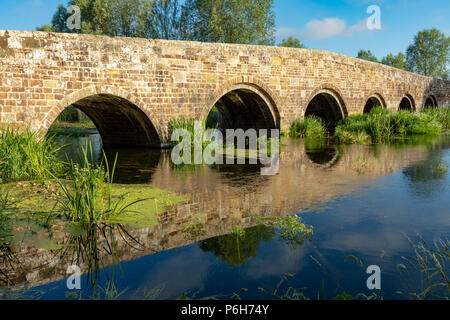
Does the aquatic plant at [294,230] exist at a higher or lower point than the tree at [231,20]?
lower

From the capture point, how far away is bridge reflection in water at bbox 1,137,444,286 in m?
3.70

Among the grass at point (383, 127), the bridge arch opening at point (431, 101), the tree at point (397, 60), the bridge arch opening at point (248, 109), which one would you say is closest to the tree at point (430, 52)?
the tree at point (397, 60)

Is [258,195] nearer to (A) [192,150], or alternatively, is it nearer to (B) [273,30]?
(A) [192,150]

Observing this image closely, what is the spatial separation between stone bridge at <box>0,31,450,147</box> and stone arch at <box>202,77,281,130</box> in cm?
4

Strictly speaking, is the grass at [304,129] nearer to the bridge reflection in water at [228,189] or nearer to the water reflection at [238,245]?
the bridge reflection in water at [228,189]

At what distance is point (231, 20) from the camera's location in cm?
2772

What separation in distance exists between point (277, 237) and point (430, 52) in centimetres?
5131

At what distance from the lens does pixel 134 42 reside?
10180 mm

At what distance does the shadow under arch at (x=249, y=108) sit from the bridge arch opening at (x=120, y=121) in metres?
3.05

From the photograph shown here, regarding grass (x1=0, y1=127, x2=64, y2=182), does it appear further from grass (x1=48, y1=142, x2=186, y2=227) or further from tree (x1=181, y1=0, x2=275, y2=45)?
tree (x1=181, y1=0, x2=275, y2=45)

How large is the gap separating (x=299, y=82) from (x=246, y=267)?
41.9ft

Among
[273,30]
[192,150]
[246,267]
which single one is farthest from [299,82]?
[273,30]

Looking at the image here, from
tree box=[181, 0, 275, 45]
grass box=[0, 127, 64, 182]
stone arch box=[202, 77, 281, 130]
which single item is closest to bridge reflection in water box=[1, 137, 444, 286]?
grass box=[0, 127, 64, 182]

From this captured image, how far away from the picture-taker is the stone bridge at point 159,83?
8609mm
